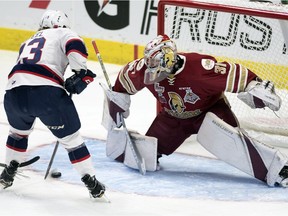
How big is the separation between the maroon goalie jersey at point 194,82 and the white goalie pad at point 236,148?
116 mm

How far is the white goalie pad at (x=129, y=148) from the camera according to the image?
13.9 feet

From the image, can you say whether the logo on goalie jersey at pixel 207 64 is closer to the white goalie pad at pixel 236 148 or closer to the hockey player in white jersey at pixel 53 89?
the white goalie pad at pixel 236 148

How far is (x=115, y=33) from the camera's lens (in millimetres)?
6645

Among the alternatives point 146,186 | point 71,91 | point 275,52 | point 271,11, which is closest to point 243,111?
point 275,52

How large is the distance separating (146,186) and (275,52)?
1364 mm

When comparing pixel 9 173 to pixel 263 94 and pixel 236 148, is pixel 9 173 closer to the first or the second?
pixel 236 148

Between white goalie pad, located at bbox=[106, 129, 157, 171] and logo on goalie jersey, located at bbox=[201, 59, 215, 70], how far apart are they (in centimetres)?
50

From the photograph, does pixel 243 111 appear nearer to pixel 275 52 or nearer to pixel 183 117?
pixel 275 52

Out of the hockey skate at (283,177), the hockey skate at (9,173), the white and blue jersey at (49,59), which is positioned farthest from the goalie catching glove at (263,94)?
the hockey skate at (9,173)

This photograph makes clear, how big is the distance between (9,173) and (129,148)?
718mm

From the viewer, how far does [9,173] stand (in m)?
3.87

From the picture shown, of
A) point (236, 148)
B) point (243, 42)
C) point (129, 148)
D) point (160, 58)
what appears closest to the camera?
point (160, 58)

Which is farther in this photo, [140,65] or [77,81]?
[140,65]

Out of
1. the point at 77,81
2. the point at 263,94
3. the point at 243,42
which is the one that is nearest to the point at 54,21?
the point at 77,81
